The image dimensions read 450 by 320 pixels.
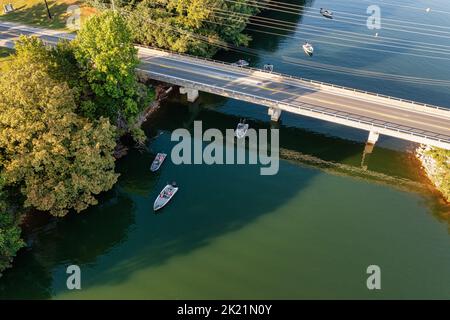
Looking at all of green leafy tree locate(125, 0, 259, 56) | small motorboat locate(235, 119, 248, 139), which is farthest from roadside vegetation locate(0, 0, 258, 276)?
green leafy tree locate(125, 0, 259, 56)

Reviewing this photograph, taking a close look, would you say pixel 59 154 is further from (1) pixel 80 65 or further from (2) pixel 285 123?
(2) pixel 285 123

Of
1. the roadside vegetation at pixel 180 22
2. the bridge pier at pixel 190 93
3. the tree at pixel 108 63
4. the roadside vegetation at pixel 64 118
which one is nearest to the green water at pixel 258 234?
the roadside vegetation at pixel 64 118

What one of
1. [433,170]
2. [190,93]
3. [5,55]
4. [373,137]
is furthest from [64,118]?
[433,170]

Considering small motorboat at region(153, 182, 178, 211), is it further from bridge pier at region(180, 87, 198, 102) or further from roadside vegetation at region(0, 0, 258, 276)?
bridge pier at region(180, 87, 198, 102)
